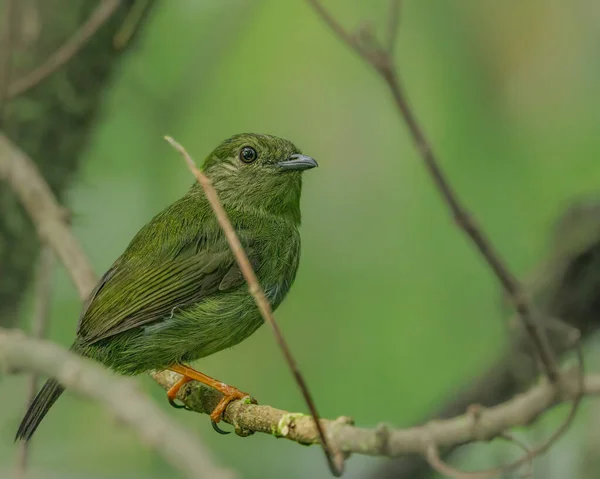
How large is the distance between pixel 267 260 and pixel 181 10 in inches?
135

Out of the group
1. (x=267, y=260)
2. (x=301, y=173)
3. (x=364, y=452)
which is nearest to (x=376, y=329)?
(x=301, y=173)

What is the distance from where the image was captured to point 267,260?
3959 millimetres

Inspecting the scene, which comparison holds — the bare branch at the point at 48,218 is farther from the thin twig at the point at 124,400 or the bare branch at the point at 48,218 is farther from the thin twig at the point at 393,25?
the thin twig at the point at 393,25

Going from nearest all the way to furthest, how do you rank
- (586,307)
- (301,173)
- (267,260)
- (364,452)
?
1. (364,452)
2. (267,260)
3. (301,173)
4. (586,307)

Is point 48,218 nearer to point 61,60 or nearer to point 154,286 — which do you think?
point 154,286

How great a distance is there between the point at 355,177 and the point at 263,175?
8.38 feet

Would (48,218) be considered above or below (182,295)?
above

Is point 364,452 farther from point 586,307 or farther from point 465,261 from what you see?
point 465,261

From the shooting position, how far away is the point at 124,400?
5.98 ft

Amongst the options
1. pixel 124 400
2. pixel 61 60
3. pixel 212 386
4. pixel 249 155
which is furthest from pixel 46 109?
pixel 124 400

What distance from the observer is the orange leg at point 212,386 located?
3488 millimetres

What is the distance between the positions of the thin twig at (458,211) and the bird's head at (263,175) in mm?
2368

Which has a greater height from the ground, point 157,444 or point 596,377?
point 157,444

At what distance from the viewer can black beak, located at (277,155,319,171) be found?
429 centimetres
